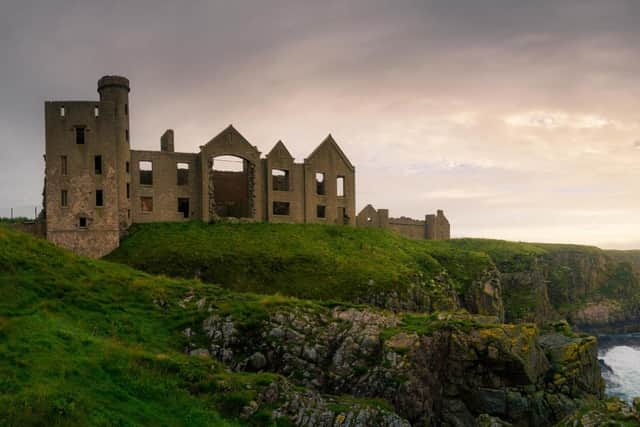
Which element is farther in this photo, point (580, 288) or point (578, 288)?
point (580, 288)

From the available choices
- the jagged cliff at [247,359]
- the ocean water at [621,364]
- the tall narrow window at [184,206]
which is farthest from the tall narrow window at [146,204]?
the ocean water at [621,364]

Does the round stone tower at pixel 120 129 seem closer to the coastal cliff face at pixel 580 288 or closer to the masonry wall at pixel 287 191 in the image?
the masonry wall at pixel 287 191

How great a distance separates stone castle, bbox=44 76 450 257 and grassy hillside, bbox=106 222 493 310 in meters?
2.60

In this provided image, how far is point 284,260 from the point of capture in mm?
53844

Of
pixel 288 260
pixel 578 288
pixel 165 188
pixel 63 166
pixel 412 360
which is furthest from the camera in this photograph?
pixel 578 288

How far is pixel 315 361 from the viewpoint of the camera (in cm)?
3002

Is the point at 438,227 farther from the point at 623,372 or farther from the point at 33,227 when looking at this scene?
the point at 33,227

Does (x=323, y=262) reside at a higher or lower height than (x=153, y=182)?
lower

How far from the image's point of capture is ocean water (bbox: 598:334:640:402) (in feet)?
177

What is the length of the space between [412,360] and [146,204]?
Result: 130ft

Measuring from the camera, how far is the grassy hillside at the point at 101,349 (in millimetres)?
19453

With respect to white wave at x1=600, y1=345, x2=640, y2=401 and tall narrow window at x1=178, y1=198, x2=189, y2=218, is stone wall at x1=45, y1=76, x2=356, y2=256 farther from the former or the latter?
white wave at x1=600, y1=345, x2=640, y2=401

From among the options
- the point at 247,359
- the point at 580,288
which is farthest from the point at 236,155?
the point at 580,288

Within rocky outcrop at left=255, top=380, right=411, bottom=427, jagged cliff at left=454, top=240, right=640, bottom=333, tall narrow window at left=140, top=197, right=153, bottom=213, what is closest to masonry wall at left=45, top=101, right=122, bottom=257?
tall narrow window at left=140, top=197, right=153, bottom=213
